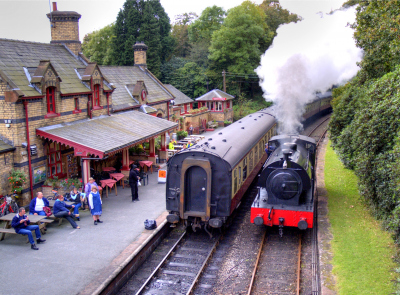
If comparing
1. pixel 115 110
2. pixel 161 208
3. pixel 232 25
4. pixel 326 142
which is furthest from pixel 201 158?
pixel 232 25

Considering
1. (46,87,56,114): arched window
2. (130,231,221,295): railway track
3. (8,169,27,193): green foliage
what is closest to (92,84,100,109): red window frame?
(46,87,56,114): arched window

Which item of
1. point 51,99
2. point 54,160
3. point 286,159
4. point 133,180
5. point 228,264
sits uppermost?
point 51,99

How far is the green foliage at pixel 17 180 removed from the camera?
11.8m

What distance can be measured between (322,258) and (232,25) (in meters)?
34.9

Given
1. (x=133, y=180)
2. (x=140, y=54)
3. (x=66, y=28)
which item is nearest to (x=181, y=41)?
(x=140, y=54)

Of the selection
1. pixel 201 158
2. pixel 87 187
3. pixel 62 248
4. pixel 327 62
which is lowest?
pixel 62 248

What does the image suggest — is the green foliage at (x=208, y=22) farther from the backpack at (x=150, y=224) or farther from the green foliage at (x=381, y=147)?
the backpack at (x=150, y=224)

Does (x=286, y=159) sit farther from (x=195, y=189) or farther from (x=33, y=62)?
(x=33, y=62)

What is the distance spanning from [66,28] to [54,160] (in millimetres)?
7594

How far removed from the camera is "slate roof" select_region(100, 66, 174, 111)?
20.5 meters

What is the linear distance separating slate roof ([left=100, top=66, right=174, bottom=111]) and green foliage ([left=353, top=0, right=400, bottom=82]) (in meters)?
12.4

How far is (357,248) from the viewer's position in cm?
940

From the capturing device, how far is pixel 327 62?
708 inches

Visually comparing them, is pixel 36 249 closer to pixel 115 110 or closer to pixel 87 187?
pixel 87 187
